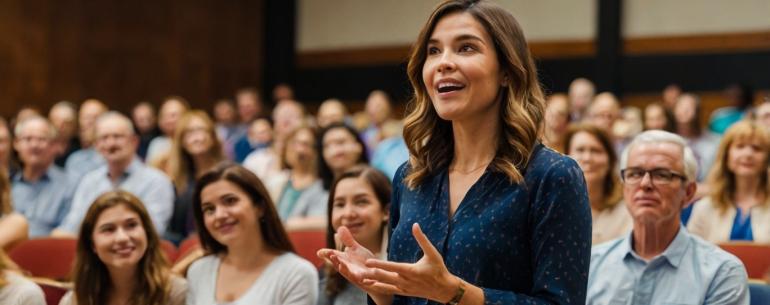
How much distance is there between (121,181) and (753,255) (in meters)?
3.00

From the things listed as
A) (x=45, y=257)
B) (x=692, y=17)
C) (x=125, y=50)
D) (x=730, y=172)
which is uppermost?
(x=692, y=17)

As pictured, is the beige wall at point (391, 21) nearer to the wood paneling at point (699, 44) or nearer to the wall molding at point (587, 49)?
the wall molding at point (587, 49)

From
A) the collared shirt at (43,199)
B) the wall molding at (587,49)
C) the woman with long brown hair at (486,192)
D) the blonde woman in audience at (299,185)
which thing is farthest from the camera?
the wall molding at (587,49)

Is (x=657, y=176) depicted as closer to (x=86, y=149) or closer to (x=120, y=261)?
(x=120, y=261)

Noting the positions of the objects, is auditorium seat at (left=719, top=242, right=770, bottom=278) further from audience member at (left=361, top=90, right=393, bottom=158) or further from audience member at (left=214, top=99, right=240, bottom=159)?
audience member at (left=214, top=99, right=240, bottom=159)

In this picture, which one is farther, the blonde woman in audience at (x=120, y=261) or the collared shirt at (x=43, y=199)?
the collared shirt at (x=43, y=199)

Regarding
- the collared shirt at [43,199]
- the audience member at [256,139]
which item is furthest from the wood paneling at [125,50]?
the collared shirt at [43,199]

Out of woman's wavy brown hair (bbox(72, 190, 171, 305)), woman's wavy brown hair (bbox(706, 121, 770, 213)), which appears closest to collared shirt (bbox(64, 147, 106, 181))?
woman's wavy brown hair (bbox(72, 190, 171, 305))

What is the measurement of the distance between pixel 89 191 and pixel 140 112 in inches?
105

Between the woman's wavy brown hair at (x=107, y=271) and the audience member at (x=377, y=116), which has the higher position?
the audience member at (x=377, y=116)

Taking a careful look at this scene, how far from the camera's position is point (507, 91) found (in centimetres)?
158

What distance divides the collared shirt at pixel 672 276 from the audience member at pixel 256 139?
439 cm

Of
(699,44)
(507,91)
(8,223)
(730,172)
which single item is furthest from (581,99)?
(507,91)

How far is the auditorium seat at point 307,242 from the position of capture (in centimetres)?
367
